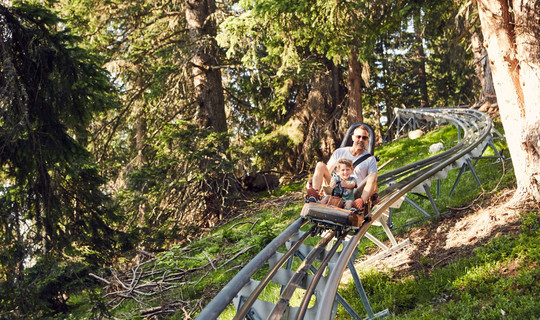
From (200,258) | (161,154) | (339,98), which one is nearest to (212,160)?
(161,154)

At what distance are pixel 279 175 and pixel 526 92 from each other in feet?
36.5

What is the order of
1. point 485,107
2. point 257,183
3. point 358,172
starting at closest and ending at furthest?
1. point 358,172
2. point 257,183
3. point 485,107

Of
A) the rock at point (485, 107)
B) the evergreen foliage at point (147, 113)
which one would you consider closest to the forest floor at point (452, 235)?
the evergreen foliage at point (147, 113)

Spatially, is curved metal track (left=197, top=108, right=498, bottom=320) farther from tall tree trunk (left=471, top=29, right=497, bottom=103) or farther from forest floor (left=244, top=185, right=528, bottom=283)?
tall tree trunk (left=471, top=29, right=497, bottom=103)

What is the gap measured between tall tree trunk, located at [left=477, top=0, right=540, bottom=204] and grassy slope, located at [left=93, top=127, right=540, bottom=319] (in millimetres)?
791

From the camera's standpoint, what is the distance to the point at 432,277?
5.70 m

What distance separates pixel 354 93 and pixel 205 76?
19.3 ft

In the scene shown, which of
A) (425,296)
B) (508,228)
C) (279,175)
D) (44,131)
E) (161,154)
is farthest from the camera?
(279,175)

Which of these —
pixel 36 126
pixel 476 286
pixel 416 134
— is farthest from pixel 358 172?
pixel 416 134

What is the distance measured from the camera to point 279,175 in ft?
56.4

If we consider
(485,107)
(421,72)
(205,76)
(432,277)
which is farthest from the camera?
(421,72)

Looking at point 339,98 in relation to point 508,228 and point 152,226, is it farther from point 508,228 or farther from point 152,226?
point 508,228

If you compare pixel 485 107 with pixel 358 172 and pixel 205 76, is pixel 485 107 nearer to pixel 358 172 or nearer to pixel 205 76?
pixel 205 76

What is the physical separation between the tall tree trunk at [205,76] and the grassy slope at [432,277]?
4667 mm
